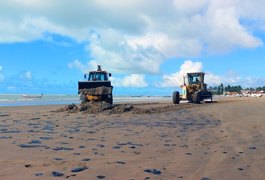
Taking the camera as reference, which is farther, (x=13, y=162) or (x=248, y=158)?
(x=248, y=158)

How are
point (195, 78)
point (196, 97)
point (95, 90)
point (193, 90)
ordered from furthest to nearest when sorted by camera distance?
1. point (195, 78)
2. point (193, 90)
3. point (196, 97)
4. point (95, 90)

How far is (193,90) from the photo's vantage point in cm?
3341

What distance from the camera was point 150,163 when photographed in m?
6.65

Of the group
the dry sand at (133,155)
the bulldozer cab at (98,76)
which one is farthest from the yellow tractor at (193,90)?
the dry sand at (133,155)

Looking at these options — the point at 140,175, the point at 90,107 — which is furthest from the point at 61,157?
the point at 90,107

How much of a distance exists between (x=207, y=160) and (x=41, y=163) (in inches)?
114

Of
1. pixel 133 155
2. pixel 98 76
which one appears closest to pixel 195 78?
pixel 98 76

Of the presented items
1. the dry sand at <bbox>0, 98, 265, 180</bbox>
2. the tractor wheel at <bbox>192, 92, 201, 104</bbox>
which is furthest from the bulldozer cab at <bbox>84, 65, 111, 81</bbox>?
the dry sand at <bbox>0, 98, 265, 180</bbox>

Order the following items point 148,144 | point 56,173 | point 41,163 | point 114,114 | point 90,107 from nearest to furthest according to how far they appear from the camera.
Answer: point 56,173, point 41,163, point 148,144, point 114,114, point 90,107

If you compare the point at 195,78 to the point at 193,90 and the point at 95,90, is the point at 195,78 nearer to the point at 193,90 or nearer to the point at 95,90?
the point at 193,90

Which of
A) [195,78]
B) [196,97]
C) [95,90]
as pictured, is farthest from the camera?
[195,78]

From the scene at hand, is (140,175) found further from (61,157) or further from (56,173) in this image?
(61,157)

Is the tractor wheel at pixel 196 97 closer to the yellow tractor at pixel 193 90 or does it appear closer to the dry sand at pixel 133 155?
the yellow tractor at pixel 193 90

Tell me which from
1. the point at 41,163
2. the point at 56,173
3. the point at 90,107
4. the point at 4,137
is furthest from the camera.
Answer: the point at 90,107
